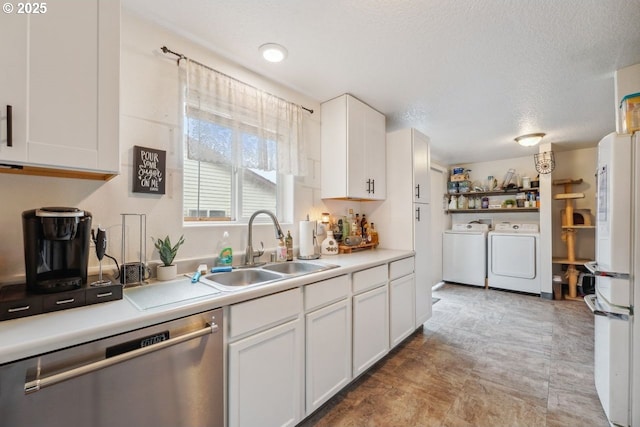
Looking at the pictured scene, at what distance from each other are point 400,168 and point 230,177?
1.71 metres

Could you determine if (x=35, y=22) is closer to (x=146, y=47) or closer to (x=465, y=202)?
(x=146, y=47)

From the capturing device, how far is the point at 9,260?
1.18 metres

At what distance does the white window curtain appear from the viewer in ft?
5.74

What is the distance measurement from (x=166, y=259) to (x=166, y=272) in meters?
0.07

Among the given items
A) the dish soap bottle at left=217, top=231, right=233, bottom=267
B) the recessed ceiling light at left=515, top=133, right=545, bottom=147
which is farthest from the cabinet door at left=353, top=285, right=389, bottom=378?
the recessed ceiling light at left=515, top=133, right=545, bottom=147

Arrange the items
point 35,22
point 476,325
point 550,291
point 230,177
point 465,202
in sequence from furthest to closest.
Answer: point 465,202, point 550,291, point 476,325, point 230,177, point 35,22

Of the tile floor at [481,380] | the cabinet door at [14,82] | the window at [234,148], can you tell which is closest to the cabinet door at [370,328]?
the tile floor at [481,380]

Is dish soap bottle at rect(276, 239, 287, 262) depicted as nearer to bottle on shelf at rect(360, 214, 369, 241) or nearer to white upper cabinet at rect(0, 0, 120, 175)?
bottle on shelf at rect(360, 214, 369, 241)

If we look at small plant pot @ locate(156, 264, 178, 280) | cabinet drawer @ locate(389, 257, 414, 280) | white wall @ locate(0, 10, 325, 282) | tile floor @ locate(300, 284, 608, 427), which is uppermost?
white wall @ locate(0, 10, 325, 282)

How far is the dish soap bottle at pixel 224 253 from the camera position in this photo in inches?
71.2

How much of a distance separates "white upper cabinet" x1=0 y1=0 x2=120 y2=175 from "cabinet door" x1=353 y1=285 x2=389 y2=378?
1.68m

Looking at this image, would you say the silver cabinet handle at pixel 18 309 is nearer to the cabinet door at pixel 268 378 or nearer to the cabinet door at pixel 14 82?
the cabinet door at pixel 14 82

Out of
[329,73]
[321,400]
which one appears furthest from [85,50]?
[321,400]

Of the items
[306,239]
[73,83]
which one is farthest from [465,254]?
[73,83]
